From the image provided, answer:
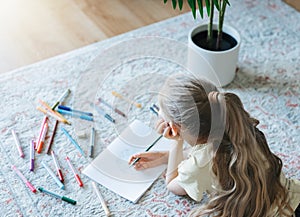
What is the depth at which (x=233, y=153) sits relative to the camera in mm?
1160

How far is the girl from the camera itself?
1131 mm

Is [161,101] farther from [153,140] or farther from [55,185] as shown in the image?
[55,185]

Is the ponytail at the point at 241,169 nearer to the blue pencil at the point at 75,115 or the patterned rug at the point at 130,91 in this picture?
the patterned rug at the point at 130,91

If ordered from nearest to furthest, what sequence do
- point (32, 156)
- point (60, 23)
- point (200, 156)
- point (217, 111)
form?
point (217, 111), point (200, 156), point (32, 156), point (60, 23)

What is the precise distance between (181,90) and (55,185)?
504 millimetres

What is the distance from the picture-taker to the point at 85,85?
166cm

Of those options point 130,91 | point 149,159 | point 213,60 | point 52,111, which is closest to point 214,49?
point 213,60

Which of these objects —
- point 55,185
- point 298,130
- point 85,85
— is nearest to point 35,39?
point 85,85

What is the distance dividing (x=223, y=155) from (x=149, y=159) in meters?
0.32

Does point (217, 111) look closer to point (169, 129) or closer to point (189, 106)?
point (189, 106)

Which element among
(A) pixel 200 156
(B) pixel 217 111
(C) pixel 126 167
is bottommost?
(C) pixel 126 167

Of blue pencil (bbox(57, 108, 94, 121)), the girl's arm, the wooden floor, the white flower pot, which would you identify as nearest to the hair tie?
the girl's arm

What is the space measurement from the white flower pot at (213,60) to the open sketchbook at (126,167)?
25 cm

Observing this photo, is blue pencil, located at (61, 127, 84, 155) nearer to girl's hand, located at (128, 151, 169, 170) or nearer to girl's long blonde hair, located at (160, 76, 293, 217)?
girl's hand, located at (128, 151, 169, 170)
